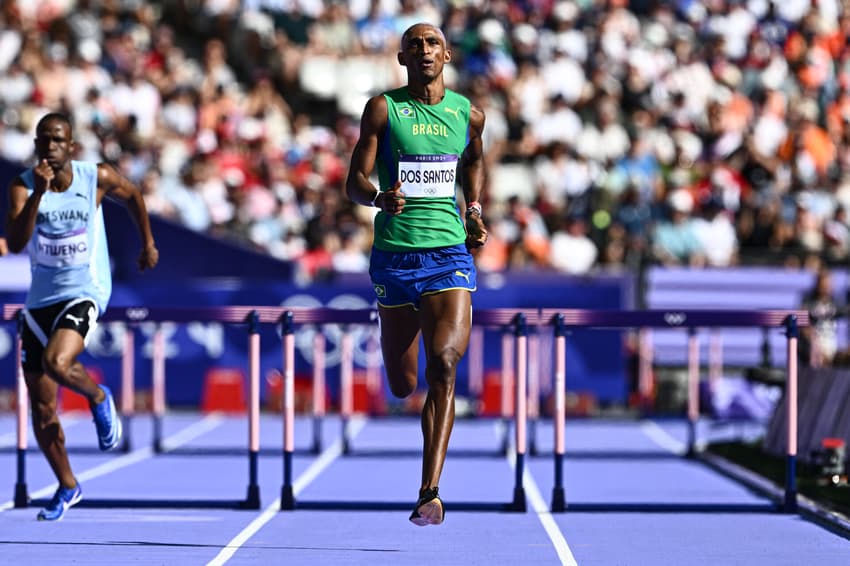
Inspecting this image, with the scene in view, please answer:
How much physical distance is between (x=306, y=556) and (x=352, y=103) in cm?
1667

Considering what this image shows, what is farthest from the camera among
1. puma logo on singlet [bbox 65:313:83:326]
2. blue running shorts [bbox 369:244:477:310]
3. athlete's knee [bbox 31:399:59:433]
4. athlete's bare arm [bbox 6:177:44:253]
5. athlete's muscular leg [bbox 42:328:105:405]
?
athlete's knee [bbox 31:399:59:433]

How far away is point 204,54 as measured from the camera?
25.1 m

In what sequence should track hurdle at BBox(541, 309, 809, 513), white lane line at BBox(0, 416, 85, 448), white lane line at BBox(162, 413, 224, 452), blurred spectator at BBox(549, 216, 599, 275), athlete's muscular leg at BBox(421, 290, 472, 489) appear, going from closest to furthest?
1. athlete's muscular leg at BBox(421, 290, 472, 489)
2. track hurdle at BBox(541, 309, 809, 513)
3. white lane line at BBox(0, 416, 85, 448)
4. white lane line at BBox(162, 413, 224, 452)
5. blurred spectator at BBox(549, 216, 599, 275)

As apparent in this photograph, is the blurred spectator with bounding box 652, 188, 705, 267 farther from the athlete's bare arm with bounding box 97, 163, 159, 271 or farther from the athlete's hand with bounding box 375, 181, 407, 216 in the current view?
the athlete's hand with bounding box 375, 181, 407, 216

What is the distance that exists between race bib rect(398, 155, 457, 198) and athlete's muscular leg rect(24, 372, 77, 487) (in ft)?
7.97

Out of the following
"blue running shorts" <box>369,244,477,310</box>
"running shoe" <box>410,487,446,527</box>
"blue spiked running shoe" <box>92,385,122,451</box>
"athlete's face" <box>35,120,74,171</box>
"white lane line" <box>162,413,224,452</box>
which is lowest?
"white lane line" <box>162,413,224,452</box>

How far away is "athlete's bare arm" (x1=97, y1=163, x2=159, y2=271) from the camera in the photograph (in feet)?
29.1

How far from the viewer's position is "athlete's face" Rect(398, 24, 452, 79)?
7.46m

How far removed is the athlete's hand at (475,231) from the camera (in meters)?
7.42

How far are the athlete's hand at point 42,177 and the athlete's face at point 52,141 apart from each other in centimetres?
13

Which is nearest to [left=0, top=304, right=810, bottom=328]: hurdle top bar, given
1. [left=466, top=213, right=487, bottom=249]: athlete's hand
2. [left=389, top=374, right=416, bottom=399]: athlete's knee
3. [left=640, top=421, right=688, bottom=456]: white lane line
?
[left=389, top=374, right=416, bottom=399]: athlete's knee

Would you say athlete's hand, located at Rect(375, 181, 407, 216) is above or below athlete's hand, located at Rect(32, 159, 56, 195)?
below

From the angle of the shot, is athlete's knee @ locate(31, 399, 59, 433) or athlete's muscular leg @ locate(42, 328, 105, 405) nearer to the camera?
athlete's muscular leg @ locate(42, 328, 105, 405)

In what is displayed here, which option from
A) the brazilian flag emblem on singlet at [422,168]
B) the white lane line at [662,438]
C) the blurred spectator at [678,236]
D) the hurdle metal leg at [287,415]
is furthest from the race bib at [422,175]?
the blurred spectator at [678,236]
